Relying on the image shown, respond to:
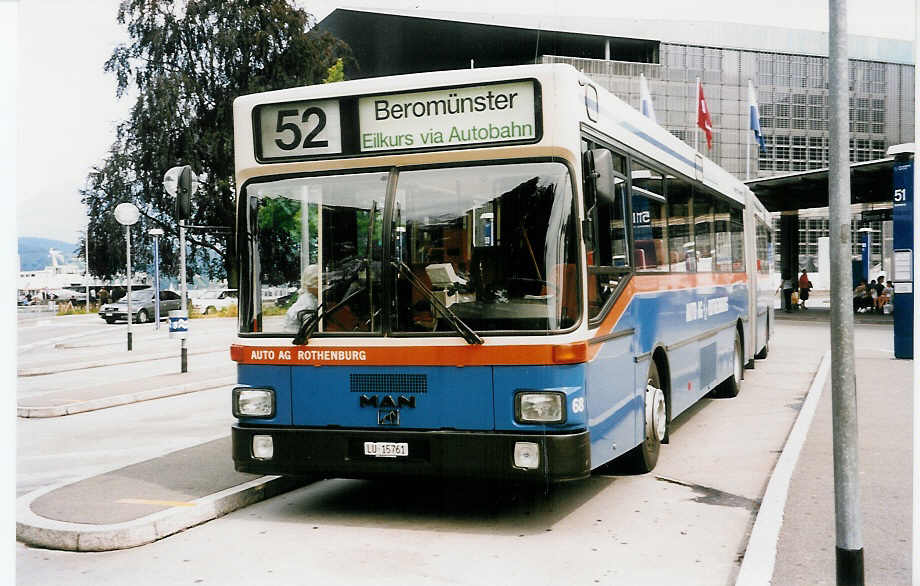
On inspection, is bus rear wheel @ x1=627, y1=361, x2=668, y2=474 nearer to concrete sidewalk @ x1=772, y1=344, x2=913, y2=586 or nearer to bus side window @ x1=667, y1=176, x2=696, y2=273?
concrete sidewalk @ x1=772, y1=344, x2=913, y2=586

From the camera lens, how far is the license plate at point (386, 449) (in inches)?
248

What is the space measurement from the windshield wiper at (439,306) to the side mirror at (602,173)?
3.99 feet

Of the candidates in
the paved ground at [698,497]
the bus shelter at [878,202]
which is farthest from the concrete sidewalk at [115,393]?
the bus shelter at [878,202]

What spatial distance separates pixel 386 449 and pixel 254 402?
107cm

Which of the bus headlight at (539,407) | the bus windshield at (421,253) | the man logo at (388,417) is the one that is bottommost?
the man logo at (388,417)

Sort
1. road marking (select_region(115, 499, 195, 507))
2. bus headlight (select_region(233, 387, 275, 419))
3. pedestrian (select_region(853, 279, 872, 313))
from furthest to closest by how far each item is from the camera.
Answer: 1. pedestrian (select_region(853, 279, 872, 313))
2. road marking (select_region(115, 499, 195, 507))
3. bus headlight (select_region(233, 387, 275, 419))

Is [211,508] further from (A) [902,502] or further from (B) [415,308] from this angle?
(A) [902,502]

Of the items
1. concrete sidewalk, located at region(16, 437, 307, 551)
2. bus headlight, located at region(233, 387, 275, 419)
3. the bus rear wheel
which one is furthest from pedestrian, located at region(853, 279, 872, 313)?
bus headlight, located at region(233, 387, 275, 419)

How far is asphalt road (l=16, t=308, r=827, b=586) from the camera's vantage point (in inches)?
218

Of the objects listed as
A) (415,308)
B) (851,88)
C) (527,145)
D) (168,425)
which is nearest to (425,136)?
(527,145)

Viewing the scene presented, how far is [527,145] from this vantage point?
6.21m

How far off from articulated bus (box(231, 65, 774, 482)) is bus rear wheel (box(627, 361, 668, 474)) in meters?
0.71

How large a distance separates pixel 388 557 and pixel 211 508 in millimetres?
1708

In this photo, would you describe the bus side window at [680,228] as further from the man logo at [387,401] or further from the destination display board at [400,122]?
the man logo at [387,401]
